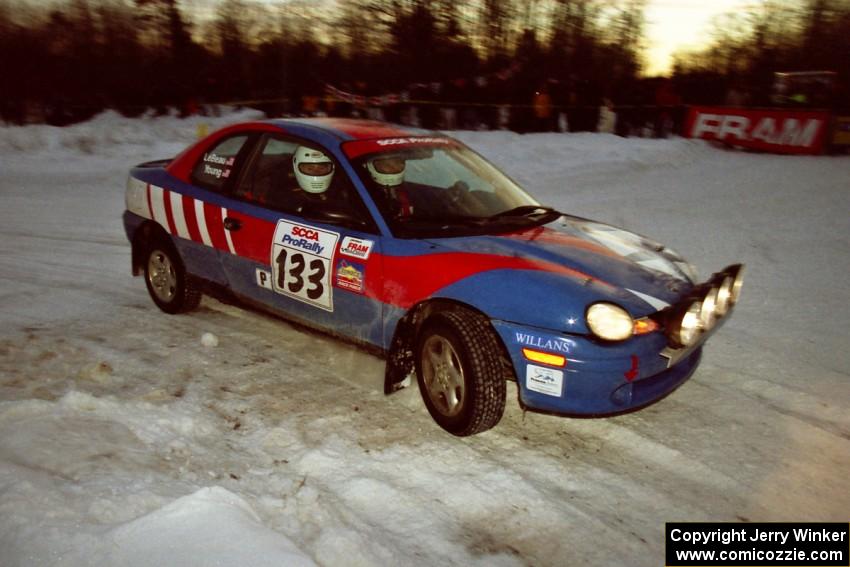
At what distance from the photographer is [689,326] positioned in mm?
3223

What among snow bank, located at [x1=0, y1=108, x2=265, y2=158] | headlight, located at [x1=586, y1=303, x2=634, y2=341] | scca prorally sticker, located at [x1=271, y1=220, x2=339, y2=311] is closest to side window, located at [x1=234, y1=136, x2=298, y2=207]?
scca prorally sticker, located at [x1=271, y1=220, x2=339, y2=311]

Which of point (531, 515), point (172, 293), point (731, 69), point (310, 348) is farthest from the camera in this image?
point (731, 69)

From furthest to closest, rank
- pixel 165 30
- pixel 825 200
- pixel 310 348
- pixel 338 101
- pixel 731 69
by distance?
pixel 731 69, pixel 165 30, pixel 338 101, pixel 825 200, pixel 310 348

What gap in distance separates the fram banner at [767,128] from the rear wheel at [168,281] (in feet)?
47.1

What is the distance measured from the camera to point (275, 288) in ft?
13.6

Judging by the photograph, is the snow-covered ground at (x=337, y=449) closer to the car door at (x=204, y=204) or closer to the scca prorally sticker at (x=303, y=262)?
the scca prorally sticker at (x=303, y=262)

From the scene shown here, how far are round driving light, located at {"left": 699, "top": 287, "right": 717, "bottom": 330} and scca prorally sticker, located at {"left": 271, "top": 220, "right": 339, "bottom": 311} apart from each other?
6.40ft

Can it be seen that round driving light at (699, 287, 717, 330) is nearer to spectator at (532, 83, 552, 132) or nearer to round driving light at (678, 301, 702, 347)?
round driving light at (678, 301, 702, 347)

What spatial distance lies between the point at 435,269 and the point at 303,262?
905 millimetres

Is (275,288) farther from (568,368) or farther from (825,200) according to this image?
(825,200)

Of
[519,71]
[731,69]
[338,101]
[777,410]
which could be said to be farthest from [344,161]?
[731,69]

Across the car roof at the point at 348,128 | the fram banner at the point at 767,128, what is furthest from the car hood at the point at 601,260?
the fram banner at the point at 767,128

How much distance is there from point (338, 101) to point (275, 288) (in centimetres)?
1335

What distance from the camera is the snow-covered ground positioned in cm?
255
